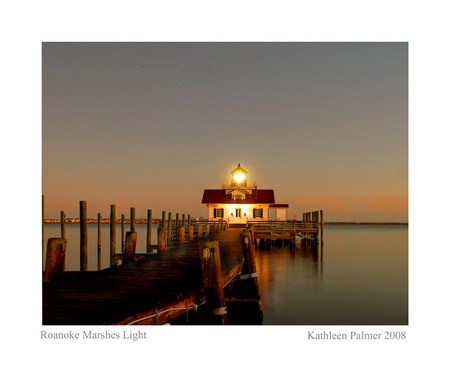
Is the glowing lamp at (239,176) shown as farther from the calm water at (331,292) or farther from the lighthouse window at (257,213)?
the calm water at (331,292)

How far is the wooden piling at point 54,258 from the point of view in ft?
25.3

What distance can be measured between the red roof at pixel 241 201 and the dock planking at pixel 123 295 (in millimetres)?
39254

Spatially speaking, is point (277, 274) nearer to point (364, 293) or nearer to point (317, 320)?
point (364, 293)

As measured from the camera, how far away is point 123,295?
251 inches

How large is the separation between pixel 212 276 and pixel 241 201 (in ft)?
137

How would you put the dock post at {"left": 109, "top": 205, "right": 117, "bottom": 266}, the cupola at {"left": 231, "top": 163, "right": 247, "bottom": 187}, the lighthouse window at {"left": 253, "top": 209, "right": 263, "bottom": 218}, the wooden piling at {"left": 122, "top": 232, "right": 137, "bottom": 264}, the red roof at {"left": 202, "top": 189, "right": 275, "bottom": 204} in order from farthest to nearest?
the cupola at {"left": 231, "top": 163, "right": 247, "bottom": 187} < the lighthouse window at {"left": 253, "top": 209, "right": 263, "bottom": 218} < the red roof at {"left": 202, "top": 189, "right": 275, "bottom": 204} < the dock post at {"left": 109, "top": 205, "right": 117, "bottom": 266} < the wooden piling at {"left": 122, "top": 232, "right": 137, "bottom": 264}

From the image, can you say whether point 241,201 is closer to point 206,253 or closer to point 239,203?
point 239,203

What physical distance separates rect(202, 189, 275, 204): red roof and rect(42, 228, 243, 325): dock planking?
39.3 metres

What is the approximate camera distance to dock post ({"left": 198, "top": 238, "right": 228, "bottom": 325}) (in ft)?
23.0

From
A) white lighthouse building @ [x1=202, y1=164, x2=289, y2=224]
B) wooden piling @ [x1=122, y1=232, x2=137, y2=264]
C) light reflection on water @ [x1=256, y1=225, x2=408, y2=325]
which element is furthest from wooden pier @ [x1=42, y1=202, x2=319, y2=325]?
white lighthouse building @ [x1=202, y1=164, x2=289, y2=224]

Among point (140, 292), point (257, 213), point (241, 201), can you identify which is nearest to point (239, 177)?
point (241, 201)
